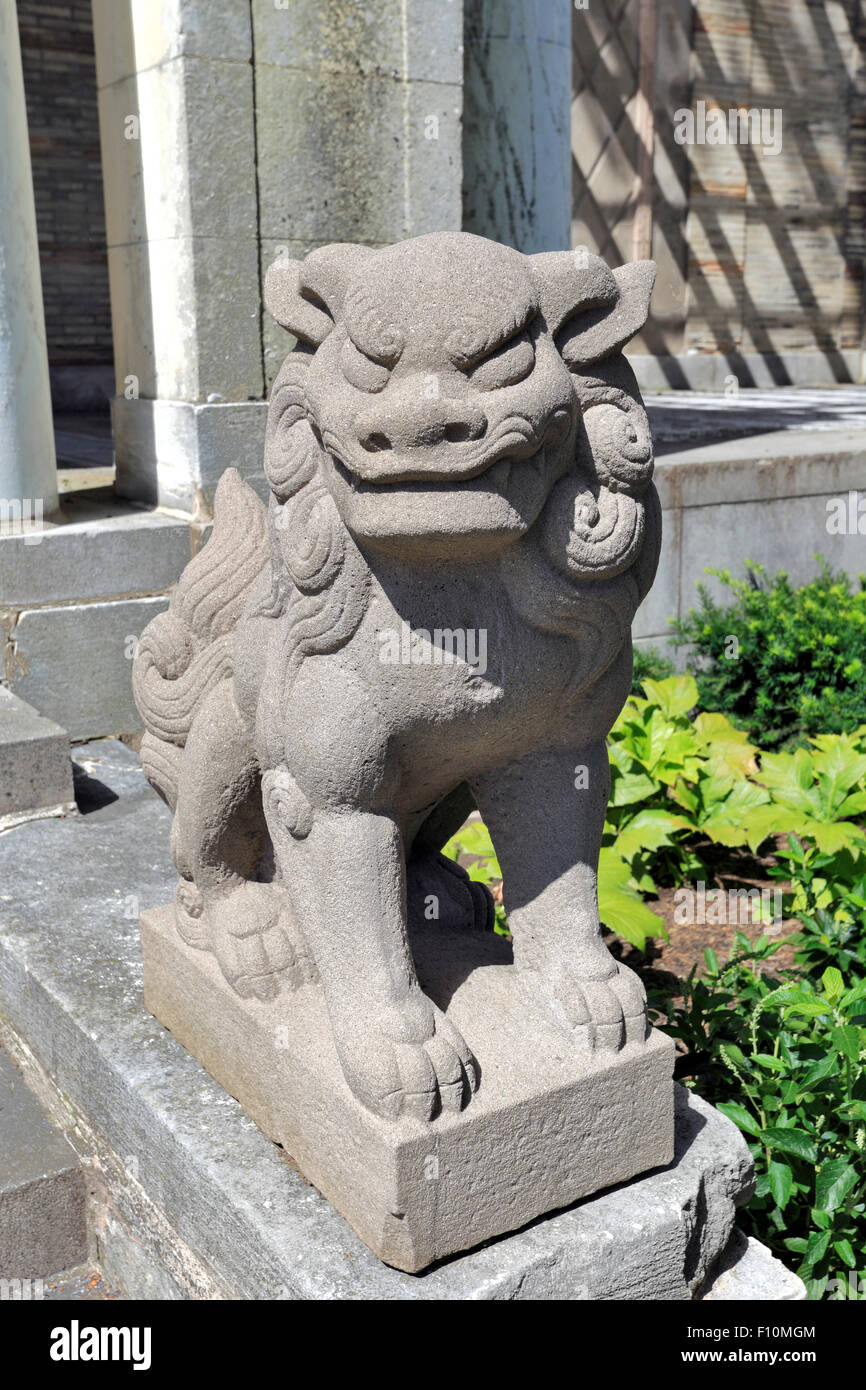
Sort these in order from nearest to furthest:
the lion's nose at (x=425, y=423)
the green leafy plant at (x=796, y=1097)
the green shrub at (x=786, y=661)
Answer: the lion's nose at (x=425, y=423) < the green leafy plant at (x=796, y=1097) < the green shrub at (x=786, y=661)

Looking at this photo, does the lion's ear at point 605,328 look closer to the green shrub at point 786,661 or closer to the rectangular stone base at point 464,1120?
the rectangular stone base at point 464,1120

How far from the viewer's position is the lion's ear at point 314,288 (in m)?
1.53

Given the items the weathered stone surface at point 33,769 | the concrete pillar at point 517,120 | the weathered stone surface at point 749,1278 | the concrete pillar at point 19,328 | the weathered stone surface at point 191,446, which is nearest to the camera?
the weathered stone surface at point 749,1278

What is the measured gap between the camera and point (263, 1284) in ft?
5.49

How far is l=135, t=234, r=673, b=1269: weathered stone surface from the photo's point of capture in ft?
4.70

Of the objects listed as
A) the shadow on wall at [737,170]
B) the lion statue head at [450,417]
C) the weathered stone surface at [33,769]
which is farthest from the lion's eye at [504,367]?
the shadow on wall at [737,170]

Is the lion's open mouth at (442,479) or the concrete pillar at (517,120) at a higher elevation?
the concrete pillar at (517,120)

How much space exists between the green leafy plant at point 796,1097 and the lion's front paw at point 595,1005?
42 cm

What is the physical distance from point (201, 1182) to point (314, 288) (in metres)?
1.27

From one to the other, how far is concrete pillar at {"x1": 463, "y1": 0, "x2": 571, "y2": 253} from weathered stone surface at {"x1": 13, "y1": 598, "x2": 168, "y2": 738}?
229 centimetres

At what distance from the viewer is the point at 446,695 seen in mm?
1569

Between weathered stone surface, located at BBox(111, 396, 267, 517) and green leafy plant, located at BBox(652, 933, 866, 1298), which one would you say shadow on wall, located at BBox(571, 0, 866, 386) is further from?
green leafy plant, located at BBox(652, 933, 866, 1298)

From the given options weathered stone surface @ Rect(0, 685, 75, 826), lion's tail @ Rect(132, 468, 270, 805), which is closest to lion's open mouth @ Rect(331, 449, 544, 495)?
lion's tail @ Rect(132, 468, 270, 805)

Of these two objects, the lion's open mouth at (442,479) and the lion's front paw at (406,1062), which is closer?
the lion's open mouth at (442,479)
